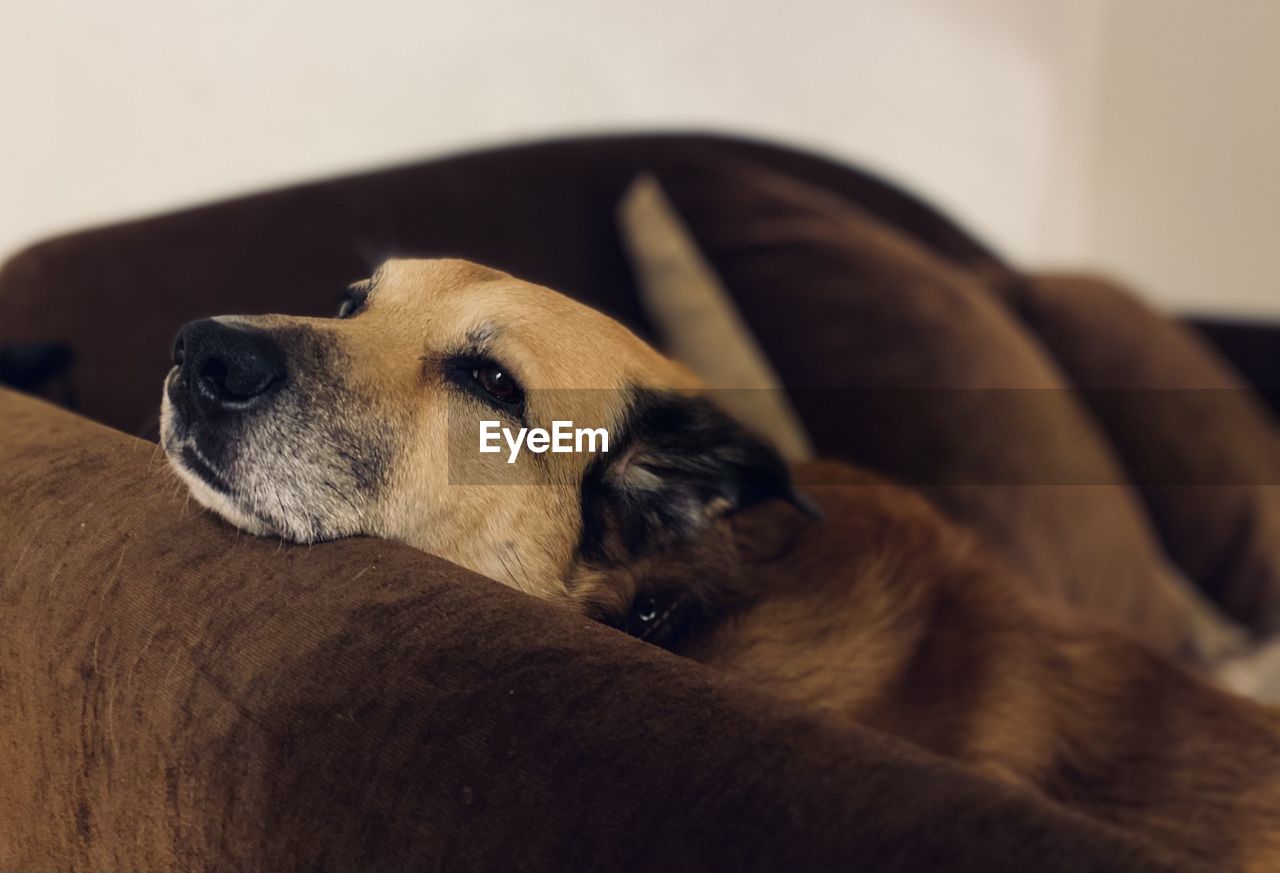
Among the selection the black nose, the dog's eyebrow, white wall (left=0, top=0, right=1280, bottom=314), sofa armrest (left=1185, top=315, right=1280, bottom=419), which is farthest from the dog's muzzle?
sofa armrest (left=1185, top=315, right=1280, bottom=419)

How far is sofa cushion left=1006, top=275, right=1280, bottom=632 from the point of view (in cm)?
240

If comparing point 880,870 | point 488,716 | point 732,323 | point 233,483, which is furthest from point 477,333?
point 732,323

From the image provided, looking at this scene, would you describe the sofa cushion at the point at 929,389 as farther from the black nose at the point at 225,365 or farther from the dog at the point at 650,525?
the black nose at the point at 225,365

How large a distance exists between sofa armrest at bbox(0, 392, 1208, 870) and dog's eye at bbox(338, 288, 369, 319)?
316 millimetres

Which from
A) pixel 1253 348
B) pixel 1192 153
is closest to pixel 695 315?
pixel 1253 348

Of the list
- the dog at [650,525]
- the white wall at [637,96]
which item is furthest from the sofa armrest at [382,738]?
the white wall at [637,96]

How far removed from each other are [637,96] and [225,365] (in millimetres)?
1748

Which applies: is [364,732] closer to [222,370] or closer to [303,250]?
[222,370]

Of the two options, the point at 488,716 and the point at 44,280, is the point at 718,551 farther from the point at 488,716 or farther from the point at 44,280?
the point at 44,280

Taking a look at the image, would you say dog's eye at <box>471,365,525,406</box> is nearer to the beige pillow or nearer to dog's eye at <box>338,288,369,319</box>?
dog's eye at <box>338,288,369,319</box>

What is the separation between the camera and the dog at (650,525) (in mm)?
986

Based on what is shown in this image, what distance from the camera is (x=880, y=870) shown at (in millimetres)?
569

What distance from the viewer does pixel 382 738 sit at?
682mm

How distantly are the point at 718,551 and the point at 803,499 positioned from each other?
0.15m
